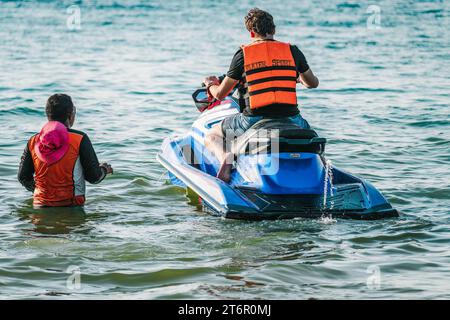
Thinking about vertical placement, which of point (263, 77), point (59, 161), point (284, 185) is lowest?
point (284, 185)

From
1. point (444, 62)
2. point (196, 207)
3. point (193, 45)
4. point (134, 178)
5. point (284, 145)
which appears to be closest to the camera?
point (284, 145)

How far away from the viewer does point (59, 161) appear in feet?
→ 27.3

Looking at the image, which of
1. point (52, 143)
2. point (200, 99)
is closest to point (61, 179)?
point (52, 143)

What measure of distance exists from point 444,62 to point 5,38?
456 inches

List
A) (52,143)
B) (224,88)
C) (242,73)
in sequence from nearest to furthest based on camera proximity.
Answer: (52,143)
(242,73)
(224,88)

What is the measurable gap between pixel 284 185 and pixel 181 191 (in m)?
2.12

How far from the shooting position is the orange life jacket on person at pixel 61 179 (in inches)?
328

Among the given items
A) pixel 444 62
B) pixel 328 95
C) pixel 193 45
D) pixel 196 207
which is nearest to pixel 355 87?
pixel 328 95

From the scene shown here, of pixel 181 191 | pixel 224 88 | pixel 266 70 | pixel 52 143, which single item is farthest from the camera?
pixel 181 191

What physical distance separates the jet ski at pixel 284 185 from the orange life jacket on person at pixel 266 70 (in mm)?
229

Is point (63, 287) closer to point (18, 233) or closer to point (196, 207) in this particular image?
point (18, 233)

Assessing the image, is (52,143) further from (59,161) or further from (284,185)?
(284,185)

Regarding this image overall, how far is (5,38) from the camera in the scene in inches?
969
